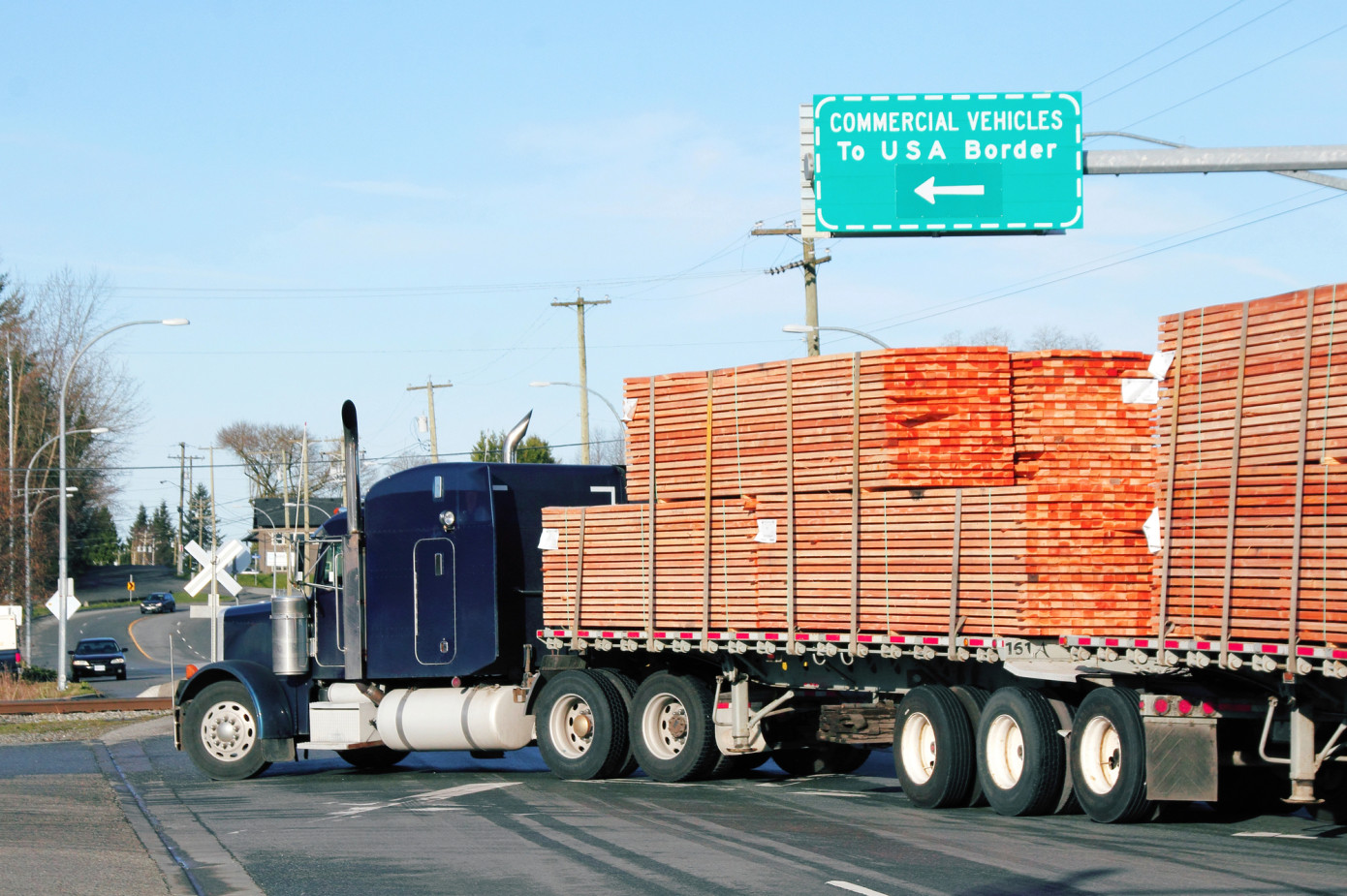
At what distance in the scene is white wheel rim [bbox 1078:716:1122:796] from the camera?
12008 mm

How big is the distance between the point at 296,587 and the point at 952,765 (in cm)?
836

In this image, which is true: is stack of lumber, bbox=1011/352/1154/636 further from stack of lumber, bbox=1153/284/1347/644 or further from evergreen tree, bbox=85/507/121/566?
evergreen tree, bbox=85/507/121/566

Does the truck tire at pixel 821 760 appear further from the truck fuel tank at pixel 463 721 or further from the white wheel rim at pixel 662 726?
the truck fuel tank at pixel 463 721

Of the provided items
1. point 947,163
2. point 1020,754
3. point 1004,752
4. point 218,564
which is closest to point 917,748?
point 1004,752

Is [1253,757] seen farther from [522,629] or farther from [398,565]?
[398,565]

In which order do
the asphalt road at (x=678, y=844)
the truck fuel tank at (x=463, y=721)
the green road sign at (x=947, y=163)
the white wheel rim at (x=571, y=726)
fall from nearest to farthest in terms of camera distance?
the asphalt road at (x=678, y=844), the white wheel rim at (x=571, y=726), the green road sign at (x=947, y=163), the truck fuel tank at (x=463, y=721)

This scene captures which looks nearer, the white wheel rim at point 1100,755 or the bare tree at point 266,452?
the white wheel rim at point 1100,755

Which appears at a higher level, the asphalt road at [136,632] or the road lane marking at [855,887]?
the road lane marking at [855,887]

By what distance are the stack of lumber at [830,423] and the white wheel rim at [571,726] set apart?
8.17 ft


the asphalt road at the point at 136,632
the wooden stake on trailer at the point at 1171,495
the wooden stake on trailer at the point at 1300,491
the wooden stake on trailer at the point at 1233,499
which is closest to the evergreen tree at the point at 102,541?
the asphalt road at the point at 136,632

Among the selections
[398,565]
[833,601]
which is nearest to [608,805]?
[833,601]

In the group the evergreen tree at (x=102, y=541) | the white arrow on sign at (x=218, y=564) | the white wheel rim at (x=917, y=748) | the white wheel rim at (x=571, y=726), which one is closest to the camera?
the white wheel rim at (x=917, y=748)

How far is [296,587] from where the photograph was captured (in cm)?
1817

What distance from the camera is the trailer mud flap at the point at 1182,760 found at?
11.3 m
